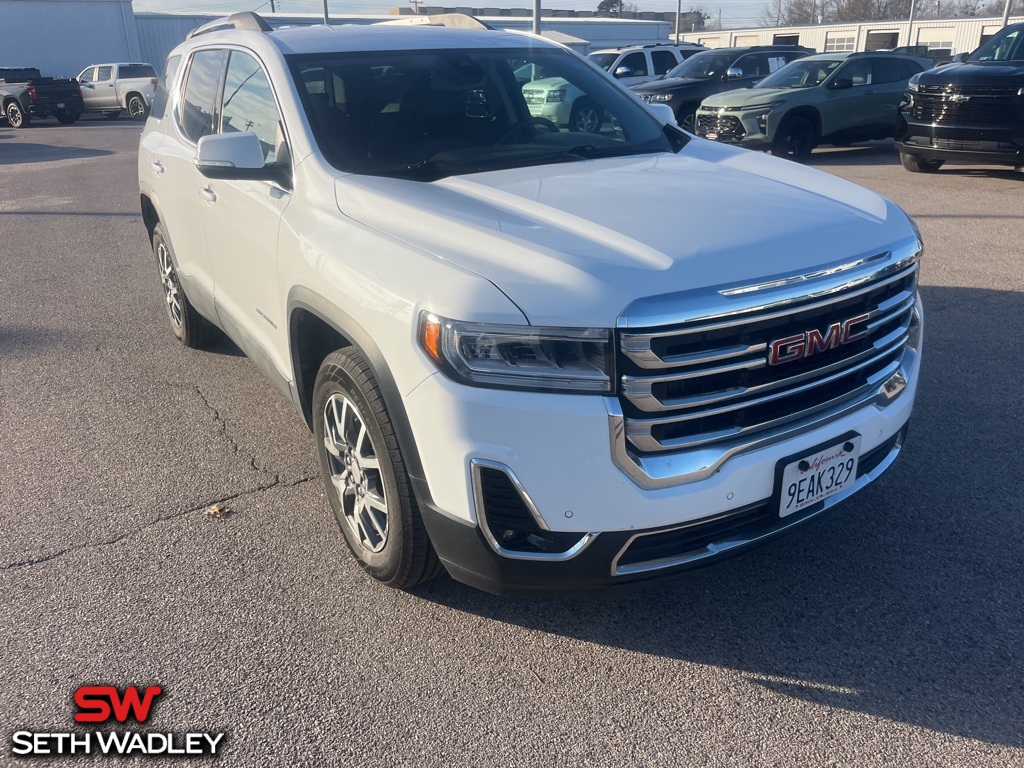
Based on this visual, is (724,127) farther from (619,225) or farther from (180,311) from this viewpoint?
(619,225)

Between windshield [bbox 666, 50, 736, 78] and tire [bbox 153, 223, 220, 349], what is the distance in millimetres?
12692

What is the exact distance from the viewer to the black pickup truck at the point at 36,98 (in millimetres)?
26312

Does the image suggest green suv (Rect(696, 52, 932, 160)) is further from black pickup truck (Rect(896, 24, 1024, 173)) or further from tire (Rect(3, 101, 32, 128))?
tire (Rect(3, 101, 32, 128))

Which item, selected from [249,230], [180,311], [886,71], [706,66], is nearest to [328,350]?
[249,230]

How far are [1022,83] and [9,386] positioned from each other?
33.7 ft

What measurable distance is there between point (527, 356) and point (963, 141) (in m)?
9.95

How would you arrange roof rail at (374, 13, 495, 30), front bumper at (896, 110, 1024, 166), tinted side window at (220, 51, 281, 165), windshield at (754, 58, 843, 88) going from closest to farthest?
1. tinted side window at (220, 51, 281, 165)
2. roof rail at (374, 13, 495, 30)
3. front bumper at (896, 110, 1024, 166)
4. windshield at (754, 58, 843, 88)

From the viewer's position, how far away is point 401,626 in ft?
9.73

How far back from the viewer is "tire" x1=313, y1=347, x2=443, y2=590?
2.73m

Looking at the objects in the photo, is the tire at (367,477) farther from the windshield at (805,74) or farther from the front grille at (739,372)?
the windshield at (805,74)

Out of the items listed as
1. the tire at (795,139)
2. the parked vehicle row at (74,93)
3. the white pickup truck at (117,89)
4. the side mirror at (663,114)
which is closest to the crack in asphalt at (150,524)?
the side mirror at (663,114)

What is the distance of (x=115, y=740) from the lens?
2.55m

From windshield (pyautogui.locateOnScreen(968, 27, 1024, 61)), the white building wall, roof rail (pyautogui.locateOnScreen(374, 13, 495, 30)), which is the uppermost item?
the white building wall

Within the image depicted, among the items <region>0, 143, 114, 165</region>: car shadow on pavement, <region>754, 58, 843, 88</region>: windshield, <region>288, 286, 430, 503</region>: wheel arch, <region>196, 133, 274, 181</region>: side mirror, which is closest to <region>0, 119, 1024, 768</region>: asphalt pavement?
<region>288, 286, 430, 503</region>: wheel arch
